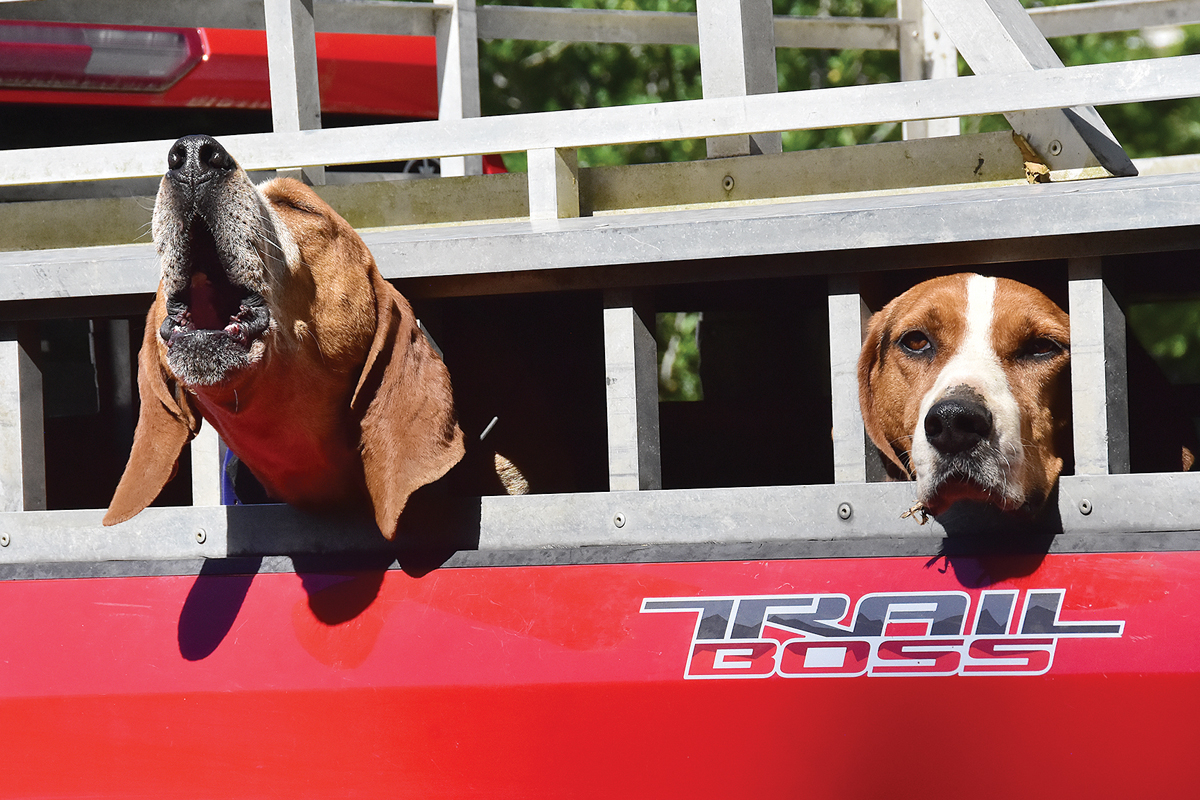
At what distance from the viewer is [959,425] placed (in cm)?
249

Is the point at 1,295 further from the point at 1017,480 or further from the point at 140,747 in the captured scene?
the point at 1017,480

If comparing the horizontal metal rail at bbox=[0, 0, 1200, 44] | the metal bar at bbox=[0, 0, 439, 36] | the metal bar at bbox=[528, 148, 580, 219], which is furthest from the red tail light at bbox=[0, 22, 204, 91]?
the metal bar at bbox=[528, 148, 580, 219]

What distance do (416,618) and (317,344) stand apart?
0.74 m

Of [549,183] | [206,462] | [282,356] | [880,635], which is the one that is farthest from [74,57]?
[880,635]

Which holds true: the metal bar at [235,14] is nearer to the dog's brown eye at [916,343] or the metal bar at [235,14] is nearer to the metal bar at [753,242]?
the metal bar at [753,242]

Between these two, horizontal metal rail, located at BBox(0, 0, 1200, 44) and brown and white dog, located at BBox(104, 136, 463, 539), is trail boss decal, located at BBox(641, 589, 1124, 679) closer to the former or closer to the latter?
brown and white dog, located at BBox(104, 136, 463, 539)

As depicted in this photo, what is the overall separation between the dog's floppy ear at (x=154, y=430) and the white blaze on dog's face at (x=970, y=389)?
171 cm

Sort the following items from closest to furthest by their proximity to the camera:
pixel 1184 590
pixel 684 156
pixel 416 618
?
1. pixel 1184 590
2. pixel 416 618
3. pixel 684 156

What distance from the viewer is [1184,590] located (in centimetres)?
216

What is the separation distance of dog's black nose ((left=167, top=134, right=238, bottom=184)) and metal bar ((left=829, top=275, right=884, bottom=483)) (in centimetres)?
142

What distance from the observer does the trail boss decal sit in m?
2.20

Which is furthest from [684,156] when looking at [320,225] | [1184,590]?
[1184,590]

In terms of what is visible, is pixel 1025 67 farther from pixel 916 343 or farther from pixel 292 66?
pixel 292 66

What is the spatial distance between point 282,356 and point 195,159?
1.59ft
